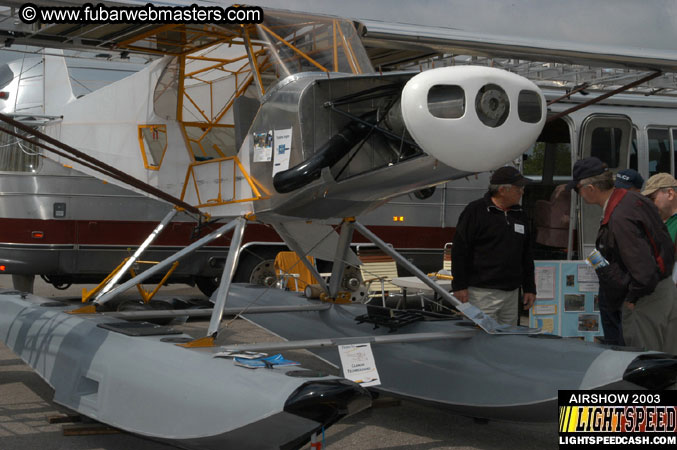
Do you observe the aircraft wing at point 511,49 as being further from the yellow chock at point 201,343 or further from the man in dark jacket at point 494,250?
the yellow chock at point 201,343

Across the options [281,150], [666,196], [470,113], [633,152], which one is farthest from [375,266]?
[470,113]

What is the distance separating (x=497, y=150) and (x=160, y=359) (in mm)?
2281

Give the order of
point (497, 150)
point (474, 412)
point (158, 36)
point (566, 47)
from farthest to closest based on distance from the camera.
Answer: point (566, 47) < point (158, 36) < point (474, 412) < point (497, 150)

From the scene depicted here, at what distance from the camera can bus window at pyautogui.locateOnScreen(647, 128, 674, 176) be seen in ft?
37.8

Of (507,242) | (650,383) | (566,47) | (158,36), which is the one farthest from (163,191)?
(566,47)

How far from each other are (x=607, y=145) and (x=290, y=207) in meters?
7.07

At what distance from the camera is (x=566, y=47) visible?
8.20 meters

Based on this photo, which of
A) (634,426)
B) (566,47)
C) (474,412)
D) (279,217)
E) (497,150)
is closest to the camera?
(497,150)

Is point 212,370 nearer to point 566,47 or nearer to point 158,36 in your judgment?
point 158,36

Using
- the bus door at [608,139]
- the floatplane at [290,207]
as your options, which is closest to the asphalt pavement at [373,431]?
the floatplane at [290,207]

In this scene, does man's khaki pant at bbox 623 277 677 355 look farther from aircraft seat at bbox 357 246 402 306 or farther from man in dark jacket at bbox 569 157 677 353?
aircraft seat at bbox 357 246 402 306

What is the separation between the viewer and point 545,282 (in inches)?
304

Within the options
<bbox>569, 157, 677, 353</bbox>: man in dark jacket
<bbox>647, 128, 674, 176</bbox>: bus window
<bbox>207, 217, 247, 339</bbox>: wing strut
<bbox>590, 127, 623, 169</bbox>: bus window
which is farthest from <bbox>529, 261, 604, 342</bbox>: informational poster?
<bbox>647, 128, 674, 176</bbox>: bus window

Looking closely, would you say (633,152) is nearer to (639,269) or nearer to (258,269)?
(258,269)
